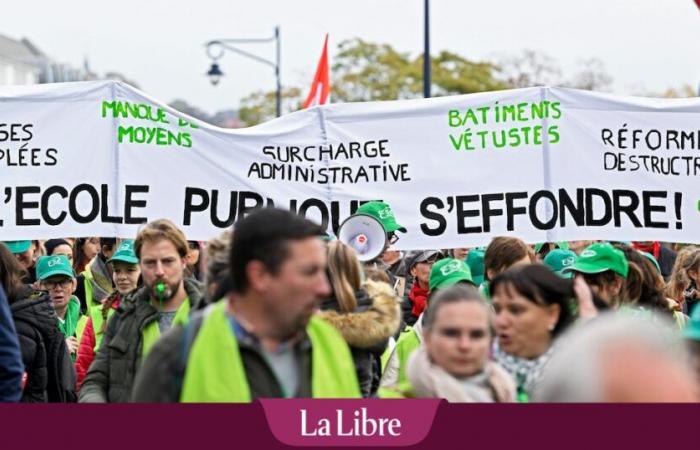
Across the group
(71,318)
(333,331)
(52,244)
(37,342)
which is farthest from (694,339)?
(52,244)

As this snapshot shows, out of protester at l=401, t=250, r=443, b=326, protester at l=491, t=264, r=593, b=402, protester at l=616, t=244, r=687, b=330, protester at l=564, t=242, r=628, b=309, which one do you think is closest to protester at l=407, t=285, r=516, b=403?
protester at l=491, t=264, r=593, b=402

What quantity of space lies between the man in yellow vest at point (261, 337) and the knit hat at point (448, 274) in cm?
298

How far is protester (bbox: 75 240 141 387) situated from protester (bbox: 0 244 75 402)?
0.12 m

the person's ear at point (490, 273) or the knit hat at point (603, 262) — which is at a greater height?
the knit hat at point (603, 262)

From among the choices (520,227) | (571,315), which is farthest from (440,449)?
(520,227)

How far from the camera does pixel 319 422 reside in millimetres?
3006

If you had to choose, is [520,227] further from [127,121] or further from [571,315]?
[571,315]

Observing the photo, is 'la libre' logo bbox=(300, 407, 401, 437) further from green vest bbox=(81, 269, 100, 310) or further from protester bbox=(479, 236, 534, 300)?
green vest bbox=(81, 269, 100, 310)

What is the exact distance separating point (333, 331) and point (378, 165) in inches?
197

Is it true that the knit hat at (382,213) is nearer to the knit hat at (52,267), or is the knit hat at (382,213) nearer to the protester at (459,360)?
the knit hat at (52,267)

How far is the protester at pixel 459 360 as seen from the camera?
136 inches

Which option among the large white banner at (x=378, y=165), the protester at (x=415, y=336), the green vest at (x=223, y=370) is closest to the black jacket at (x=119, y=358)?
the protester at (x=415, y=336)

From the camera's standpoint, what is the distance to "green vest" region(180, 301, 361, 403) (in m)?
3.17

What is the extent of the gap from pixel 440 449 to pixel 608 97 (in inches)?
227
